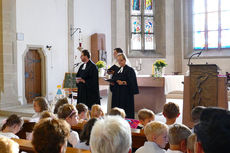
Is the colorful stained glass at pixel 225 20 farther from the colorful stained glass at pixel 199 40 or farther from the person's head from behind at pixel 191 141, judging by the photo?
the person's head from behind at pixel 191 141

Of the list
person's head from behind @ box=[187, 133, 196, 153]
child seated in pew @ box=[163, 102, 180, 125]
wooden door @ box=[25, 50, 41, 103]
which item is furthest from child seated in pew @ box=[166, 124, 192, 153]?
wooden door @ box=[25, 50, 41, 103]

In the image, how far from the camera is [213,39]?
1339 centimetres

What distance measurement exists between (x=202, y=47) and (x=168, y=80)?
7096 millimetres

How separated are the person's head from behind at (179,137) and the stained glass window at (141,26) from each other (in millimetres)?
11844

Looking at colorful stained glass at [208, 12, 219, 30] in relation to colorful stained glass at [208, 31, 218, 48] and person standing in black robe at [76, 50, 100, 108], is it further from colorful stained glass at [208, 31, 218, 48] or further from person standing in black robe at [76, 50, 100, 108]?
person standing in black robe at [76, 50, 100, 108]

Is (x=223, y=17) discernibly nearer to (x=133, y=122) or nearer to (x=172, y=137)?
(x=133, y=122)

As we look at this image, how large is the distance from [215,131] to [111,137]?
716mm

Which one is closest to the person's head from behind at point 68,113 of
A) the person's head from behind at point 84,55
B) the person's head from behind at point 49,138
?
the person's head from behind at point 49,138

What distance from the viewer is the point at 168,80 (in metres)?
7.19

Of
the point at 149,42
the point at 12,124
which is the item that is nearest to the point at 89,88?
the point at 12,124

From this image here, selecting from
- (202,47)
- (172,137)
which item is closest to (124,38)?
(202,47)

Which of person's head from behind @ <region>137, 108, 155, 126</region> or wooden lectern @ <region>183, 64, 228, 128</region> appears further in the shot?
wooden lectern @ <region>183, 64, 228, 128</region>

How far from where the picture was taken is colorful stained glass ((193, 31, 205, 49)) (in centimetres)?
1358

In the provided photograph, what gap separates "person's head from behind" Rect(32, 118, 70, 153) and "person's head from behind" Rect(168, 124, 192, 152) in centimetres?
91
